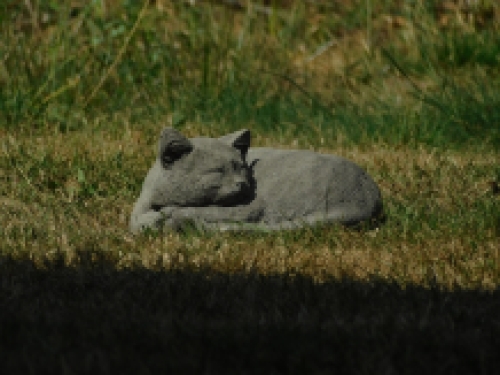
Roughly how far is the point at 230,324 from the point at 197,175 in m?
1.40

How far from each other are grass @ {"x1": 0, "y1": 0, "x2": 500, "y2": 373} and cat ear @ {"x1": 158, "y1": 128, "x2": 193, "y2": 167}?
0.46 m

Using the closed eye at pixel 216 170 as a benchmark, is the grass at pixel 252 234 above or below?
below

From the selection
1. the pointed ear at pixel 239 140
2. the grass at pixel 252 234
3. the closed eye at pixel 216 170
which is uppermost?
the pointed ear at pixel 239 140

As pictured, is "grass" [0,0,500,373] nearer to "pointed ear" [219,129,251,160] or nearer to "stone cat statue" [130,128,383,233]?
"stone cat statue" [130,128,383,233]

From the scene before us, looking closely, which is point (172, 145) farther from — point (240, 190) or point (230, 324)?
point (230, 324)

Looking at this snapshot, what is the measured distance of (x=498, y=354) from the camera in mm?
3088

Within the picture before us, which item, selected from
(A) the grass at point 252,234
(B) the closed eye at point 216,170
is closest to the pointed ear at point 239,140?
(B) the closed eye at point 216,170

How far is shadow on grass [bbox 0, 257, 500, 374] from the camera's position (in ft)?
9.69

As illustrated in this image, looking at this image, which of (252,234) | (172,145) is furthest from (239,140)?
(252,234)

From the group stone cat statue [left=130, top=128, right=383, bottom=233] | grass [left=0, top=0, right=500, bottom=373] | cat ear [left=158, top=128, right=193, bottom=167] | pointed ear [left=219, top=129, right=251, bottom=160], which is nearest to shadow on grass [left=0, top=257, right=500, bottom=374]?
grass [left=0, top=0, right=500, bottom=373]

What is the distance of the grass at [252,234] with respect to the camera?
3.18 meters

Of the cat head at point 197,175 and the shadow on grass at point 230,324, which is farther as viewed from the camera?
the cat head at point 197,175

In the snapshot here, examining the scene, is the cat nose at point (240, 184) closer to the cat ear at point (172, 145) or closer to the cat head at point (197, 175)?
the cat head at point (197, 175)

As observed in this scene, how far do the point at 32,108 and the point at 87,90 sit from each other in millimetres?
689
